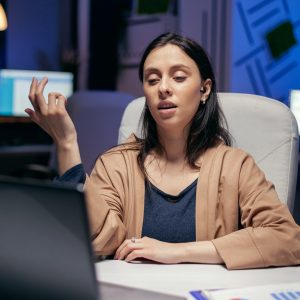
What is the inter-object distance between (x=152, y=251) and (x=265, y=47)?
2313 millimetres

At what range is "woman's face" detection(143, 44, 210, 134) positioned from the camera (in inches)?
A: 58.1

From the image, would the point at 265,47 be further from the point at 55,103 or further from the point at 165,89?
the point at 55,103

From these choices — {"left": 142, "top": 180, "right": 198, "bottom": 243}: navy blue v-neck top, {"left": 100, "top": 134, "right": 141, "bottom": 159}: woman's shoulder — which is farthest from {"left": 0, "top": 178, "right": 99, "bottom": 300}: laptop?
{"left": 100, "top": 134, "right": 141, "bottom": 159}: woman's shoulder

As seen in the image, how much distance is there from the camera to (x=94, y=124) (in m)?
2.86

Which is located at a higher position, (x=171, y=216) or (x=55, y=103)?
(x=55, y=103)

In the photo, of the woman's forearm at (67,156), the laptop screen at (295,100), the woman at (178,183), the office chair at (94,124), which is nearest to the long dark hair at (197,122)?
the woman at (178,183)

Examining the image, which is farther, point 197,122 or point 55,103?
point 197,122

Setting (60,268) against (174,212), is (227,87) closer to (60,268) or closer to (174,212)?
(174,212)

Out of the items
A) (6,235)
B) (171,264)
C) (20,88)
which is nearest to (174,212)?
(171,264)

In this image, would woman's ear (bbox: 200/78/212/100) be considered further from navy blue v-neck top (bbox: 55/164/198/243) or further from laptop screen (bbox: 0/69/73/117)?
laptop screen (bbox: 0/69/73/117)

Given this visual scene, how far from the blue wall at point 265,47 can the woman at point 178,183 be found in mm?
1580

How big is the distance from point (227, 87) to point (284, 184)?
164cm

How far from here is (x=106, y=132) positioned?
9.40ft

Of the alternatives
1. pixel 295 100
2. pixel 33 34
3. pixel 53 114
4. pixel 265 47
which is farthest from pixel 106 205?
pixel 33 34
